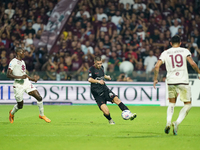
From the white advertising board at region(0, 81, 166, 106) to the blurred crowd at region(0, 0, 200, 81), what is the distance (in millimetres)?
331

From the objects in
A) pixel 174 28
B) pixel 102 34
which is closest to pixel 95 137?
pixel 102 34

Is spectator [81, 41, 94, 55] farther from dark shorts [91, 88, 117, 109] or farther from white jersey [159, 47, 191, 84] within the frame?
white jersey [159, 47, 191, 84]

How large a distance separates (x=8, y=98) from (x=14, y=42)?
3.69m

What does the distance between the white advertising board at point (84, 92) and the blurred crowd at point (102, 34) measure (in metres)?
0.33

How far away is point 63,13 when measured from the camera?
67.5ft

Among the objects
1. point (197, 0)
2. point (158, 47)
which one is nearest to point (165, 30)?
point (158, 47)

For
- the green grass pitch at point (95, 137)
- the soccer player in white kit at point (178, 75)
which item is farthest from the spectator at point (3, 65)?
the soccer player in white kit at point (178, 75)

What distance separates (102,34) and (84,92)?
3491mm

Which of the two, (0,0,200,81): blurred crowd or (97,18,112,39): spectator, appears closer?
(0,0,200,81): blurred crowd

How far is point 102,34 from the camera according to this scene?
1928 centimetres

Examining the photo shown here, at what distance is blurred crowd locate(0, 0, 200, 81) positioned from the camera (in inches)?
699

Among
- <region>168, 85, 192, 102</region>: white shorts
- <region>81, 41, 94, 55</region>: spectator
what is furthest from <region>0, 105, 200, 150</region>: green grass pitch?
<region>81, 41, 94, 55</region>: spectator

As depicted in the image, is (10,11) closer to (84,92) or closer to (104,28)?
(104,28)

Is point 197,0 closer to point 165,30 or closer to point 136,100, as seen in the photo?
point 165,30
